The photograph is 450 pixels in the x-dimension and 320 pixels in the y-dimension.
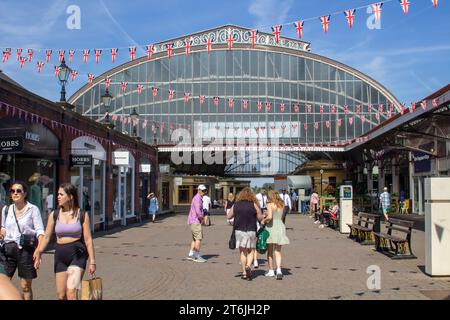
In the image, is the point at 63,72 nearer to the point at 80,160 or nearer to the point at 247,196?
the point at 80,160

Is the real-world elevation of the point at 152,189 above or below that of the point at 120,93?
below

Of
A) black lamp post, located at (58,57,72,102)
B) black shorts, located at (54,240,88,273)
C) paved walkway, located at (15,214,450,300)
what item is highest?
black lamp post, located at (58,57,72,102)

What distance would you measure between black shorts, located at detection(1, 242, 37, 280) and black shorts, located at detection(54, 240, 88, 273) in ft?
2.63

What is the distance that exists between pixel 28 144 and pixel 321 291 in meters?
9.59

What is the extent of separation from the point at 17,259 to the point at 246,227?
4089 mm

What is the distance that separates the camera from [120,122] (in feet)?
162

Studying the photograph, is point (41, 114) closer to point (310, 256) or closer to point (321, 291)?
point (310, 256)

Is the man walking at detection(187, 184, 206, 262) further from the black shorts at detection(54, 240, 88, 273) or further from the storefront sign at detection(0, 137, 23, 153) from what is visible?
the black shorts at detection(54, 240, 88, 273)

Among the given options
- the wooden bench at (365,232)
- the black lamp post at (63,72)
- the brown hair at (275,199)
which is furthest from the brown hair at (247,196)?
the black lamp post at (63,72)

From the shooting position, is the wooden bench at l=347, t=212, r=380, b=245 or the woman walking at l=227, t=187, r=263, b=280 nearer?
the woman walking at l=227, t=187, r=263, b=280

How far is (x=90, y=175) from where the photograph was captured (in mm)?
19562

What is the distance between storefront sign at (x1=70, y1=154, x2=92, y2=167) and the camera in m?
16.7

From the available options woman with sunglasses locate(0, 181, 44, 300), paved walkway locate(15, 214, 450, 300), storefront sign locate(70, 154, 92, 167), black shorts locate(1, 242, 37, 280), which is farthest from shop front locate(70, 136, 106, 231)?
black shorts locate(1, 242, 37, 280)

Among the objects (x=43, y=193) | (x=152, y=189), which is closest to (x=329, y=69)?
(x=152, y=189)
